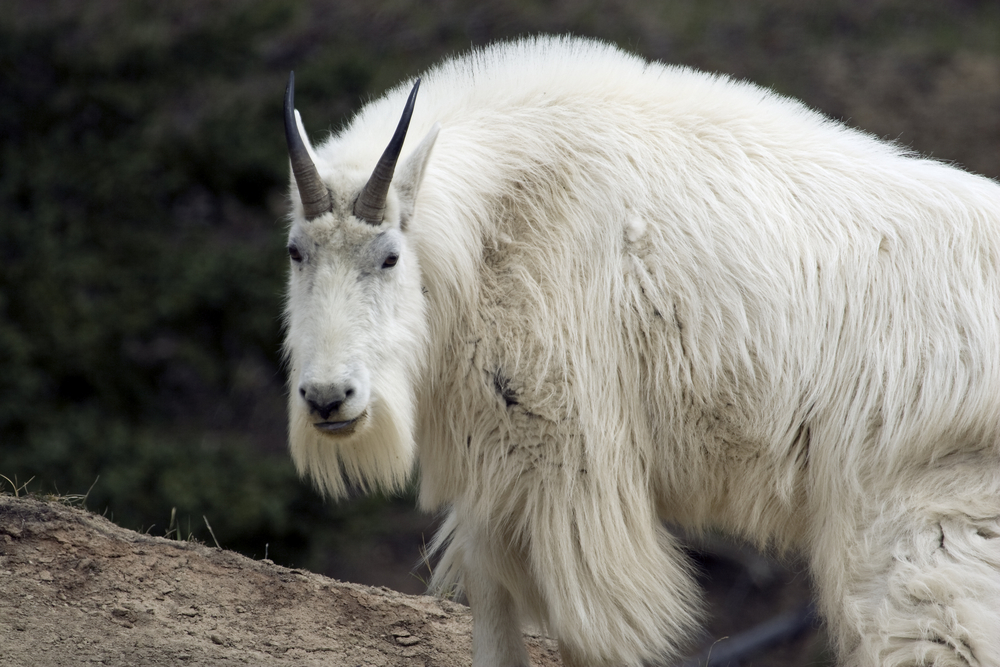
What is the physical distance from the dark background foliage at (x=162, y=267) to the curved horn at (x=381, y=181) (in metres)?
4.59

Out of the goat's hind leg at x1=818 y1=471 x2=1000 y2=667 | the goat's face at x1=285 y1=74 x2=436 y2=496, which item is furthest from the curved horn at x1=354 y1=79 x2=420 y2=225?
the goat's hind leg at x1=818 y1=471 x2=1000 y2=667

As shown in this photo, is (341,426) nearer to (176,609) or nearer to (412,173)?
(412,173)

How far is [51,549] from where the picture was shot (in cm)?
446

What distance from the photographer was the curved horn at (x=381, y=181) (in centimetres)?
370

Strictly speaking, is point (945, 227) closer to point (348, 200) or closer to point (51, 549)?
point (348, 200)

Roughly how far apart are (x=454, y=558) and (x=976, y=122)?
12066mm

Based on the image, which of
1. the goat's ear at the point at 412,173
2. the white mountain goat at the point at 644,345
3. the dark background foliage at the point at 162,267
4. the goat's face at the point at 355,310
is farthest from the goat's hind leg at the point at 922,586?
the dark background foliage at the point at 162,267

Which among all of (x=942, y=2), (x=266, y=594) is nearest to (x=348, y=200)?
(x=266, y=594)

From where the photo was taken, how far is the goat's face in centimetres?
362

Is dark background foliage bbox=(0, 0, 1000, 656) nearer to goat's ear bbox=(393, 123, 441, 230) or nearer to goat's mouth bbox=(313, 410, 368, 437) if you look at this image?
goat's mouth bbox=(313, 410, 368, 437)

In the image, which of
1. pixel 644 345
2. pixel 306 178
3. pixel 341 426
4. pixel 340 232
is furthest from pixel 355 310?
pixel 644 345

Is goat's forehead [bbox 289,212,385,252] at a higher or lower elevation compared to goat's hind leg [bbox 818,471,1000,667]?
higher

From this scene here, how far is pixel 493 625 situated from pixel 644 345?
1.35 metres

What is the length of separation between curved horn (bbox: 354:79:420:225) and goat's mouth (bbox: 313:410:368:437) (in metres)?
0.74
